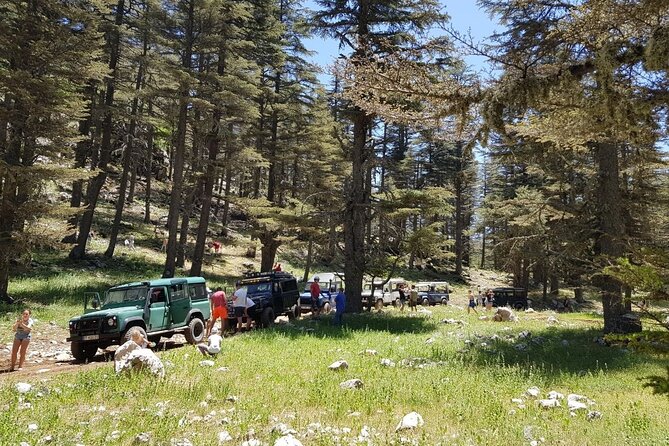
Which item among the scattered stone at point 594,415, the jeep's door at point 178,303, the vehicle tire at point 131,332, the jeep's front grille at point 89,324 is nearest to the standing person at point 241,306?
the jeep's door at point 178,303

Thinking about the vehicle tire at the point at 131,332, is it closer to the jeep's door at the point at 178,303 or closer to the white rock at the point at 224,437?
the jeep's door at the point at 178,303

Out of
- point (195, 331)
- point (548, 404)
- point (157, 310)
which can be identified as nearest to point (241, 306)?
point (195, 331)

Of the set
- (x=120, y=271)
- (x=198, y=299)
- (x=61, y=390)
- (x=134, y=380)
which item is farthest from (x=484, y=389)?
(x=120, y=271)

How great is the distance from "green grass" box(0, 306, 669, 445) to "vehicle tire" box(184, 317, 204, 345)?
2157 millimetres

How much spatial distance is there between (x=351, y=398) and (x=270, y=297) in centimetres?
1024

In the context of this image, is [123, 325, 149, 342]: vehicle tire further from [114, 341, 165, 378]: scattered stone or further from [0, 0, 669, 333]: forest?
[0, 0, 669, 333]: forest

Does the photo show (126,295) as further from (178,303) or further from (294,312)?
(294,312)

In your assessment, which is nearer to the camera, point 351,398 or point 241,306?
point 351,398

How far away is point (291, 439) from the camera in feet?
15.7

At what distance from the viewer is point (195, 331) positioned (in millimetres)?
13445

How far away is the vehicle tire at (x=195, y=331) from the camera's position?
13.2 meters

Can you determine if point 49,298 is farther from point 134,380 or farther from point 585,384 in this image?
point 585,384

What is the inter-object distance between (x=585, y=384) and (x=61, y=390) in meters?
8.86

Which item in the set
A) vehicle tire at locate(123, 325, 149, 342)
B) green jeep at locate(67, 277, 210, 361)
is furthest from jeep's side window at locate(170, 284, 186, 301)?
vehicle tire at locate(123, 325, 149, 342)
